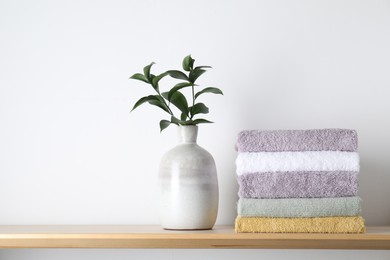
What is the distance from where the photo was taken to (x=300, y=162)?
1.31 meters

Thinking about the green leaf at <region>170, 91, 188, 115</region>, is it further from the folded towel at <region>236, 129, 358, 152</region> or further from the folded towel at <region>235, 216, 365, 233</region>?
the folded towel at <region>235, 216, 365, 233</region>

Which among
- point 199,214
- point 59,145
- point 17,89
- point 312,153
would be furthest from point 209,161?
point 17,89

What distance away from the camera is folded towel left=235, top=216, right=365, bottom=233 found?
1295 millimetres

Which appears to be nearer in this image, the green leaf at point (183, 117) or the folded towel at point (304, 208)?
the folded towel at point (304, 208)

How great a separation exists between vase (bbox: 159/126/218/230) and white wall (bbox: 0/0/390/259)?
0.16 m

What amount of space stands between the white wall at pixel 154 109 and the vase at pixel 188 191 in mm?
165

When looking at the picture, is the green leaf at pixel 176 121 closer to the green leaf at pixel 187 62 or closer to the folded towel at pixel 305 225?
the green leaf at pixel 187 62

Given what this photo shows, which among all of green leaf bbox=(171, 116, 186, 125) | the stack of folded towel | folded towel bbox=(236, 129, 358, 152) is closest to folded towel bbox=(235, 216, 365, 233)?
the stack of folded towel

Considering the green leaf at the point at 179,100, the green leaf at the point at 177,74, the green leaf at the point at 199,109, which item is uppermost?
the green leaf at the point at 177,74

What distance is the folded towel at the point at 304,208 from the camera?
1.30 meters

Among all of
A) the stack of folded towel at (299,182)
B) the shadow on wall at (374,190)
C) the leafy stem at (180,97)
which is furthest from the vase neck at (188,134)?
the shadow on wall at (374,190)

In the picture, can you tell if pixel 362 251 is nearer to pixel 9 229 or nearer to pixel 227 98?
pixel 227 98

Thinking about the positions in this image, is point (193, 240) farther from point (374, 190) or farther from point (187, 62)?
point (374, 190)

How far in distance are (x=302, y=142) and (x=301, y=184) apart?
9 centimetres
